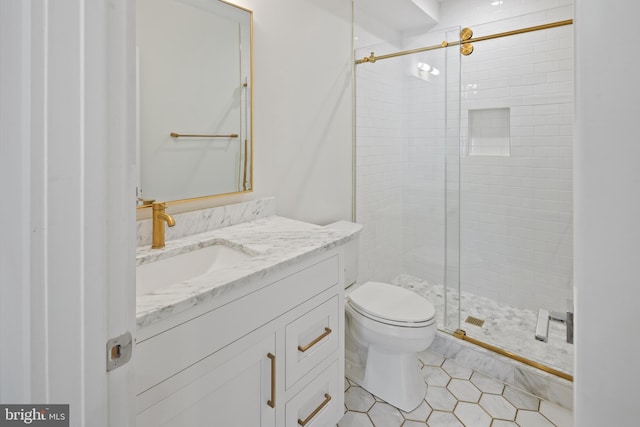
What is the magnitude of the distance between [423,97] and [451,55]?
306 millimetres

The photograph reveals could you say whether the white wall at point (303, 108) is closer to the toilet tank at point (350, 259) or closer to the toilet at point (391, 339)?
the toilet tank at point (350, 259)

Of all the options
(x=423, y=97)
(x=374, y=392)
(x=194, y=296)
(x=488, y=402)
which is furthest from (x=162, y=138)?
(x=488, y=402)

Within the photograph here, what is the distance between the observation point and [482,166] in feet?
8.83

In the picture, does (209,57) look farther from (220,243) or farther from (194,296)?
(194,296)

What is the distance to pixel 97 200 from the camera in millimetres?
487

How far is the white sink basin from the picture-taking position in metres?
1.18

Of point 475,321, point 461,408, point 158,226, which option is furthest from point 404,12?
point 461,408

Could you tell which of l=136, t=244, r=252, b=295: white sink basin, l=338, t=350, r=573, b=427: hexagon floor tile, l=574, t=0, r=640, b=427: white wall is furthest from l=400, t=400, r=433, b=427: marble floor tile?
l=574, t=0, r=640, b=427: white wall

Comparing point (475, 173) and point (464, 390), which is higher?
point (475, 173)

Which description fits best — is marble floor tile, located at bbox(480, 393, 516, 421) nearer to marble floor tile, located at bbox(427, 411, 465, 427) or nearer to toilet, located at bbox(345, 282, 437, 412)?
marble floor tile, located at bbox(427, 411, 465, 427)

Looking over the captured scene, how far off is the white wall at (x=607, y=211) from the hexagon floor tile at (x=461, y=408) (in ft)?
4.80

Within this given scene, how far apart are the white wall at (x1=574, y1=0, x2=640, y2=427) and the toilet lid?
52.1 inches

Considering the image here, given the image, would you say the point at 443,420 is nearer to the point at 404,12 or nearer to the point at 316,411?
the point at 316,411

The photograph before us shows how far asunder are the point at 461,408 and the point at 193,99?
76.2 inches
